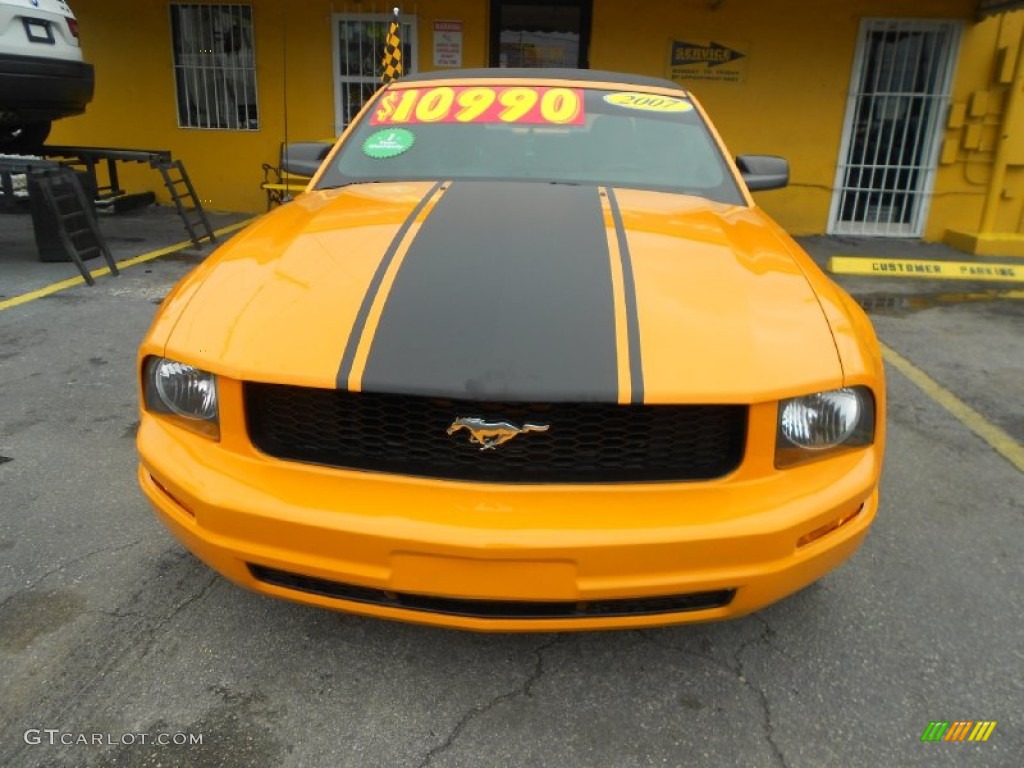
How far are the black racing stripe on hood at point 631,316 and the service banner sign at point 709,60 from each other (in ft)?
25.5

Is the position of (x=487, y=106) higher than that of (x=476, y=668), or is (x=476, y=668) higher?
(x=487, y=106)

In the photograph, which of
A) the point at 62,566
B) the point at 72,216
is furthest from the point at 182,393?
the point at 72,216

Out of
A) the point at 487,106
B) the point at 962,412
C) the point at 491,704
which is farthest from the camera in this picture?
the point at 962,412

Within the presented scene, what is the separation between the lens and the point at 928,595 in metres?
2.51

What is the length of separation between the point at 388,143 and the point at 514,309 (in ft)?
5.55

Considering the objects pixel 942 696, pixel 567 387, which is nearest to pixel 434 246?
pixel 567 387

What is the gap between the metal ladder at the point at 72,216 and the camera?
616 centimetres

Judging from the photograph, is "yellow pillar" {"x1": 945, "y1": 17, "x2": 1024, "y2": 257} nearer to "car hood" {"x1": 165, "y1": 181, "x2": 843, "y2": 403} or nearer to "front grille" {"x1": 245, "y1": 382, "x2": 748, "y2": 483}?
"car hood" {"x1": 165, "y1": 181, "x2": 843, "y2": 403}

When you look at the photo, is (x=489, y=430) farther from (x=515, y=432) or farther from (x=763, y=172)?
(x=763, y=172)

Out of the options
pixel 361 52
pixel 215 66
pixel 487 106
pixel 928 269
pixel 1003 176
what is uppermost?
pixel 361 52

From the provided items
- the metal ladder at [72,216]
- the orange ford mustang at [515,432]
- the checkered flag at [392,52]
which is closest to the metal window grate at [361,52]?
the checkered flag at [392,52]

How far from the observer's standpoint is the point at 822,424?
1878 millimetres

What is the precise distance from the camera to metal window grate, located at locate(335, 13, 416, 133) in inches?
373

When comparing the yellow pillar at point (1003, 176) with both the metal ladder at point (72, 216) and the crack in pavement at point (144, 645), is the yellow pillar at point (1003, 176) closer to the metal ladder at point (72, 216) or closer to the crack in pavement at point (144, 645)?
the metal ladder at point (72, 216)
